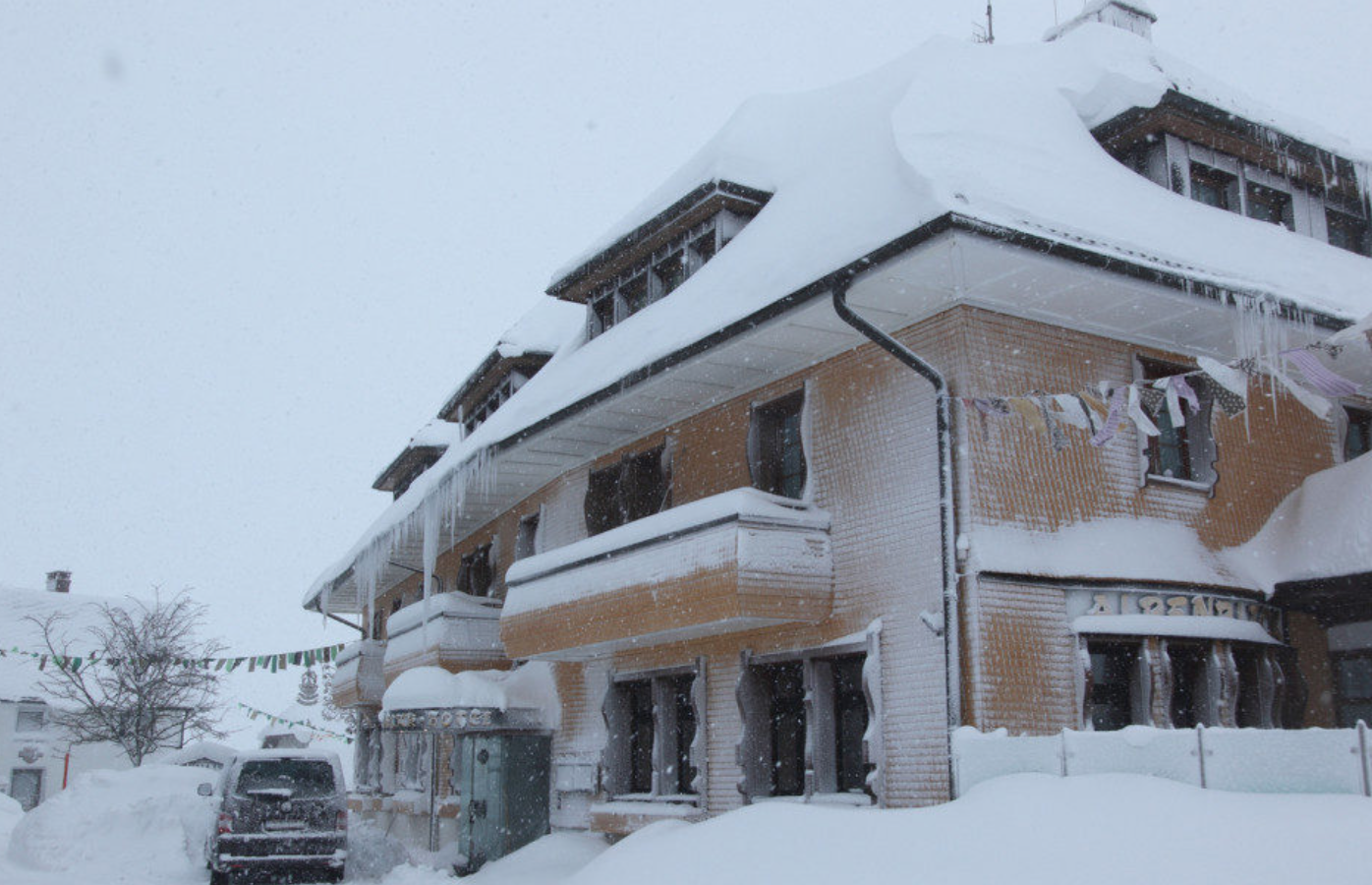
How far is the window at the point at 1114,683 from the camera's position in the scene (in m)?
12.2

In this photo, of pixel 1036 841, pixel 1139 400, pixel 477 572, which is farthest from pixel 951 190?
pixel 477 572

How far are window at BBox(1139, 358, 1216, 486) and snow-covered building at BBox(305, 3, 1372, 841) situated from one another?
0.12 feet

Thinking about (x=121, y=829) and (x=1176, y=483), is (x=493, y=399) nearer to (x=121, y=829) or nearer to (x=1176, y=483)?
(x=121, y=829)

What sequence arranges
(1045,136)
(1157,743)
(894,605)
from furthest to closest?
1. (1045,136)
2. (894,605)
3. (1157,743)

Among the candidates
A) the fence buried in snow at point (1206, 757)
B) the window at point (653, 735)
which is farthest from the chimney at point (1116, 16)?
the fence buried in snow at point (1206, 757)

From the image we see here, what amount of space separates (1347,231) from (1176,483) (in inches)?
251

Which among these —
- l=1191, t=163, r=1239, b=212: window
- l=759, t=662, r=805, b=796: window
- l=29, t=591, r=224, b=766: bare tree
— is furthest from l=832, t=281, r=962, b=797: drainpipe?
l=29, t=591, r=224, b=766: bare tree

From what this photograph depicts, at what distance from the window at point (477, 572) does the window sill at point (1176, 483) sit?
12.7 m

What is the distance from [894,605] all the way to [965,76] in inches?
242

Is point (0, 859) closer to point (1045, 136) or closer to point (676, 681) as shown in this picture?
point (676, 681)

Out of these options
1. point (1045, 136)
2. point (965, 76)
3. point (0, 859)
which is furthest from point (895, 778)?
point (0, 859)

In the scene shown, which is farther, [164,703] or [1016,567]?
[164,703]

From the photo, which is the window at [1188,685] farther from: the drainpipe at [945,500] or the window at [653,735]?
the window at [653,735]

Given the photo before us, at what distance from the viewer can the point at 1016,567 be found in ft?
37.8
